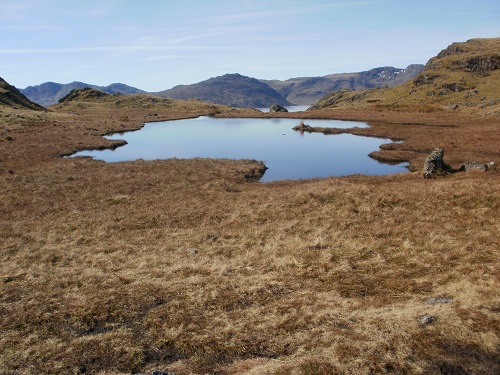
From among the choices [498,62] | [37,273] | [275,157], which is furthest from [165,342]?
[498,62]

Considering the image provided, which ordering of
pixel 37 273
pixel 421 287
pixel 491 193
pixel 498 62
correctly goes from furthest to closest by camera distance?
pixel 498 62
pixel 491 193
pixel 37 273
pixel 421 287

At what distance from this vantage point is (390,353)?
34.2 feet

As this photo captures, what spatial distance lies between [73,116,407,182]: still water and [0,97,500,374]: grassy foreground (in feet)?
64.4

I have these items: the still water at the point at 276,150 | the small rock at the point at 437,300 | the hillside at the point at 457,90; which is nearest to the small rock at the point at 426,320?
the small rock at the point at 437,300

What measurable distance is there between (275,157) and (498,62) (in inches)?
5898

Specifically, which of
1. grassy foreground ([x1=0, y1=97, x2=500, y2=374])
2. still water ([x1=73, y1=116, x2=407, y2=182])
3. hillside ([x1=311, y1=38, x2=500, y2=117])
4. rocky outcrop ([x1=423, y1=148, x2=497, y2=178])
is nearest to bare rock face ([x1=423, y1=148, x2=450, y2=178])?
rocky outcrop ([x1=423, y1=148, x2=497, y2=178])

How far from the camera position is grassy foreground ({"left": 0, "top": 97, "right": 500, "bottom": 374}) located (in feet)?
36.4

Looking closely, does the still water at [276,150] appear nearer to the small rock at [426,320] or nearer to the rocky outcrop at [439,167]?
the rocky outcrop at [439,167]

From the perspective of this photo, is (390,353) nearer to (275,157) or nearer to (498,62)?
(275,157)

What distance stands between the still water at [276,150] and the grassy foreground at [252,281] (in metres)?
19.6

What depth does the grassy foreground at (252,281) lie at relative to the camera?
11.1 m

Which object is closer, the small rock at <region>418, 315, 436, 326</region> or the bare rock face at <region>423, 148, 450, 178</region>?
the small rock at <region>418, 315, 436, 326</region>

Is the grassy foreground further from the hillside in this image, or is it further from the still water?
the hillside

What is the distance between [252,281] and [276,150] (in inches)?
2136
